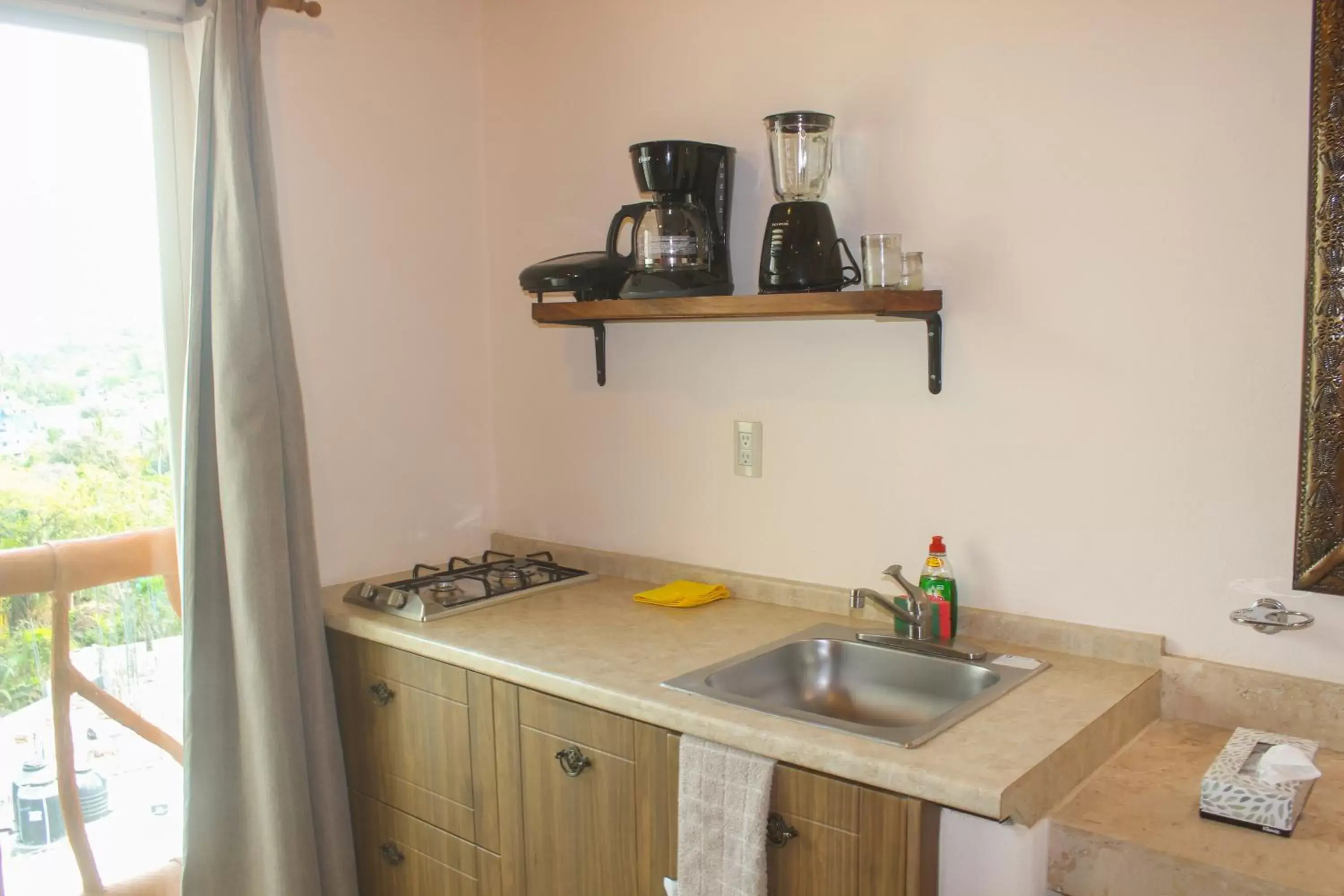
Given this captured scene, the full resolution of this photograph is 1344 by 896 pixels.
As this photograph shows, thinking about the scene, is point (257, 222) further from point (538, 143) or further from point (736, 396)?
point (736, 396)

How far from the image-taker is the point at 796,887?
143cm

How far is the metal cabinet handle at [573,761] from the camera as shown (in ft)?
5.60

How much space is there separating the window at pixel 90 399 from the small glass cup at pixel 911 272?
1516 millimetres

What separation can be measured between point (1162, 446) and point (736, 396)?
0.88 meters

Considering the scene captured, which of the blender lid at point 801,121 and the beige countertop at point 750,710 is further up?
the blender lid at point 801,121

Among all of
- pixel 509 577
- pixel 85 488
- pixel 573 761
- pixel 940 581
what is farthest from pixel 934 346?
Answer: pixel 85 488

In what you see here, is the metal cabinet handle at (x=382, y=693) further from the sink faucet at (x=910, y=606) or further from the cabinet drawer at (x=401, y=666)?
the sink faucet at (x=910, y=606)

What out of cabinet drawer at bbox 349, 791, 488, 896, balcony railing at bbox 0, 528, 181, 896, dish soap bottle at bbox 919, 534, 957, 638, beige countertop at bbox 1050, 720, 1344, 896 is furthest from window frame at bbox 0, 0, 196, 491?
beige countertop at bbox 1050, 720, 1344, 896

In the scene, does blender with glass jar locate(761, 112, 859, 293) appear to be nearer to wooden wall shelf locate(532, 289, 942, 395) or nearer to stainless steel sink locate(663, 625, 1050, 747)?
wooden wall shelf locate(532, 289, 942, 395)

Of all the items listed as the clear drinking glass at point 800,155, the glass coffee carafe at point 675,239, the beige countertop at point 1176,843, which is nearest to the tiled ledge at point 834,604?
the beige countertop at point 1176,843

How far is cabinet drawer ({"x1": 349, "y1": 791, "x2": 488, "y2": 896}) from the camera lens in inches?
78.7

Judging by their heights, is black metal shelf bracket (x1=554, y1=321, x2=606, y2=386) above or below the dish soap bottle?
above

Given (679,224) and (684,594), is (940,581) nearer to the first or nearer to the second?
(684,594)

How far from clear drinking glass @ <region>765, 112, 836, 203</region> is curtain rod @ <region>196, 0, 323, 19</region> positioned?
3.51ft
